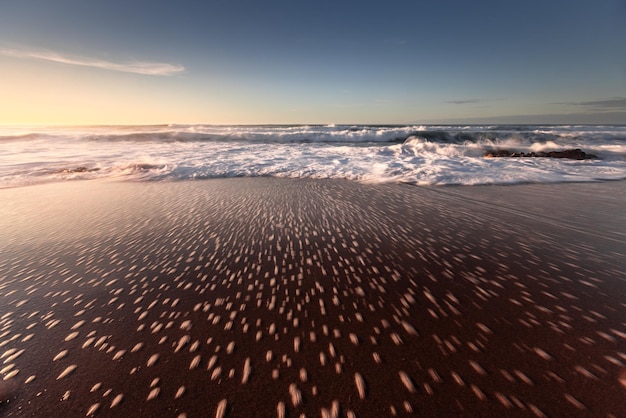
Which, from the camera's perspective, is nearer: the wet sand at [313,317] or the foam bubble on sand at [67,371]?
the wet sand at [313,317]

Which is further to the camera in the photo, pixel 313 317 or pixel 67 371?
pixel 313 317

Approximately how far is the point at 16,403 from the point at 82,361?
0.25 metres

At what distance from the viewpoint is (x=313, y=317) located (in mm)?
1735

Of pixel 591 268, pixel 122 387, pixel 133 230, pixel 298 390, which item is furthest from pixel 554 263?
pixel 133 230

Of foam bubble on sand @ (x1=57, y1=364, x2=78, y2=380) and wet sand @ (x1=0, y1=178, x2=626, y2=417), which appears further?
foam bubble on sand @ (x1=57, y1=364, x2=78, y2=380)

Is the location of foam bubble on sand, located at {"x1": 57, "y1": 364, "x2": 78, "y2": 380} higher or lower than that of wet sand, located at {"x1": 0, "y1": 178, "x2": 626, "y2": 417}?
higher

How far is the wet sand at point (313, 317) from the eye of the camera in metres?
1.22

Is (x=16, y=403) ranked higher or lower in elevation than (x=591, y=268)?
higher

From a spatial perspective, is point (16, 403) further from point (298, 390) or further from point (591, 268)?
point (591, 268)

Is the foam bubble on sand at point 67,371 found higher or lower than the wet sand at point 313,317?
higher

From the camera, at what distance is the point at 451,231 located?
3227 millimetres

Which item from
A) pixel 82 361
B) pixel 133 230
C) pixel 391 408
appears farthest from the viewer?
pixel 133 230

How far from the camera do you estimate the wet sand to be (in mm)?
1223

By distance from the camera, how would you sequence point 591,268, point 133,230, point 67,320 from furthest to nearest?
point 133,230 < point 591,268 < point 67,320
